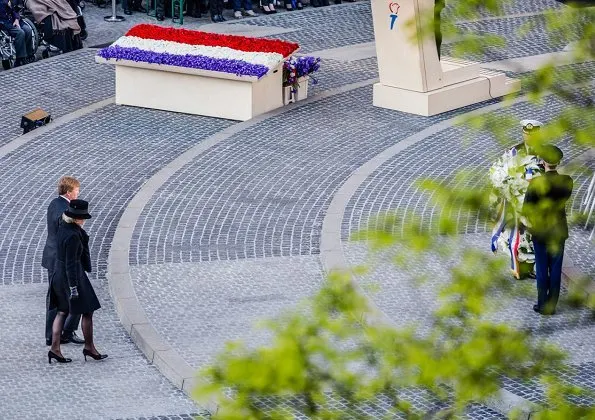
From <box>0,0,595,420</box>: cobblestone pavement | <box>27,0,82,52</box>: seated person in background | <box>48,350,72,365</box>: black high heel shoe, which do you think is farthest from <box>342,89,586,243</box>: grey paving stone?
<box>27,0,82,52</box>: seated person in background

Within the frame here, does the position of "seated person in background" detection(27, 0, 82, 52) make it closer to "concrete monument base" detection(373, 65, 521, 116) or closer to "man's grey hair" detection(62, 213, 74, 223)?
"concrete monument base" detection(373, 65, 521, 116)

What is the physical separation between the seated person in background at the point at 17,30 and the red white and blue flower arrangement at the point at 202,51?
8.55ft

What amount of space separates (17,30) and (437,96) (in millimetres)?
6957

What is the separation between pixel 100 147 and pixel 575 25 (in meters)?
14.0

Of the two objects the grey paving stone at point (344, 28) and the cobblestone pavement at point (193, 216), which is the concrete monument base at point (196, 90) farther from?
the grey paving stone at point (344, 28)

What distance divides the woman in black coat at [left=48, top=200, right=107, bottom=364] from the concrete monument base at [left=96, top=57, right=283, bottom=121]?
770 cm

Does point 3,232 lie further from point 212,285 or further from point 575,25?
point 575,25

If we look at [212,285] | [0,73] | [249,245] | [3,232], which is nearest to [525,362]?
[212,285]

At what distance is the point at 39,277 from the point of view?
13.7 meters

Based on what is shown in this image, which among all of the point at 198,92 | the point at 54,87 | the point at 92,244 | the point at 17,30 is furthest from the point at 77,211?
the point at 17,30

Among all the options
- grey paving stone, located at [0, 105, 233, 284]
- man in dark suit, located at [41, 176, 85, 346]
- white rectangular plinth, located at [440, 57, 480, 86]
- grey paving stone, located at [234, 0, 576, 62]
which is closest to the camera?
man in dark suit, located at [41, 176, 85, 346]

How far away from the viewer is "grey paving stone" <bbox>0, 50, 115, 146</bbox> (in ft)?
64.9

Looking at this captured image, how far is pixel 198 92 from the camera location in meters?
19.6

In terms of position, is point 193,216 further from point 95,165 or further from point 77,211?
point 77,211
